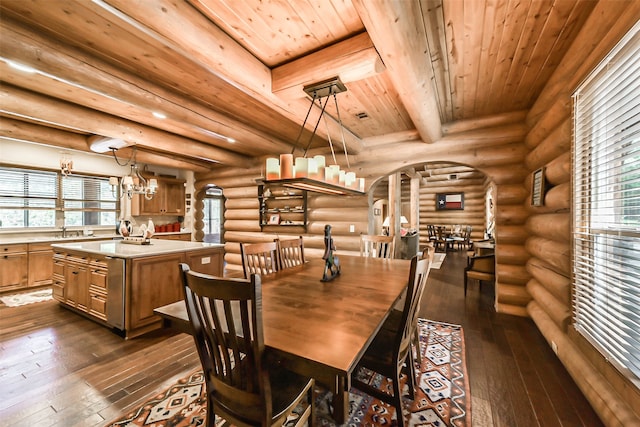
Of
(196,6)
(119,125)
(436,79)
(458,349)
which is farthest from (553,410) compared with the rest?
(119,125)

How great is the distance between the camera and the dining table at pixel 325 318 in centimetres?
101

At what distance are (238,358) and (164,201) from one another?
670 centimetres

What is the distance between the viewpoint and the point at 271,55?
226 cm

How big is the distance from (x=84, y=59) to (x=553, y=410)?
455 cm

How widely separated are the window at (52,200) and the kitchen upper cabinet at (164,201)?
58 cm

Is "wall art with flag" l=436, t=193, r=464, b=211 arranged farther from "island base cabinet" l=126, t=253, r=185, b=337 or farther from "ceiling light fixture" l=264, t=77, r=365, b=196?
"island base cabinet" l=126, t=253, r=185, b=337

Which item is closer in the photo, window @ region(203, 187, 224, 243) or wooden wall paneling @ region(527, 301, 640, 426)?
wooden wall paneling @ region(527, 301, 640, 426)

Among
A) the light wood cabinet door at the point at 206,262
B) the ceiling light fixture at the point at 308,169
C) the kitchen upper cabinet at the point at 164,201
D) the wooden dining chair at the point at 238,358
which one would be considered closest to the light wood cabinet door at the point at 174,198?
the kitchen upper cabinet at the point at 164,201

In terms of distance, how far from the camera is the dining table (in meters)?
1.01

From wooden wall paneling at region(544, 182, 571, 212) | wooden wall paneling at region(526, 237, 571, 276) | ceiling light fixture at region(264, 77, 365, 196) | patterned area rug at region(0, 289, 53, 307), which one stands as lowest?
patterned area rug at region(0, 289, 53, 307)

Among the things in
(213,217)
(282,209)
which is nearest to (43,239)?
(282,209)

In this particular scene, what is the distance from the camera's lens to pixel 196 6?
1.72 metres

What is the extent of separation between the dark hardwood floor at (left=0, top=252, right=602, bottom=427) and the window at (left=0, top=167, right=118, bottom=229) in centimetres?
247

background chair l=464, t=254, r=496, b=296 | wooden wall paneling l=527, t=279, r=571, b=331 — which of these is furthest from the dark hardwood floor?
background chair l=464, t=254, r=496, b=296
